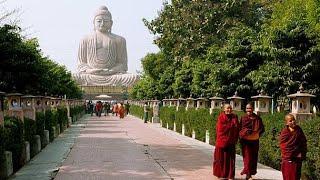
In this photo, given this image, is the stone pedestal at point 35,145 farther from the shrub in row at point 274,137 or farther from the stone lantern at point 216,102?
the stone lantern at point 216,102

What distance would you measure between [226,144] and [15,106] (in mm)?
6981

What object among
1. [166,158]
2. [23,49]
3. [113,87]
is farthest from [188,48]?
[113,87]

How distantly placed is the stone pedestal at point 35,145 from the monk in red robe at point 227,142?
258 inches

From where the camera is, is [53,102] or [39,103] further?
[53,102]

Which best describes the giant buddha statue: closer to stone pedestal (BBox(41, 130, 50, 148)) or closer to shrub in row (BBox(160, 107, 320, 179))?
shrub in row (BBox(160, 107, 320, 179))

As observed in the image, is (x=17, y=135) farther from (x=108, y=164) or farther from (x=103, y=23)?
(x=103, y=23)

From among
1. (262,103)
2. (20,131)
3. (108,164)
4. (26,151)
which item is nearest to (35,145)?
(26,151)

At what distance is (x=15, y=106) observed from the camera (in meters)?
16.0

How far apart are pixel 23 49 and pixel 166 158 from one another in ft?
31.2

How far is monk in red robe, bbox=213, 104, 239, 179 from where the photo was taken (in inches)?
456

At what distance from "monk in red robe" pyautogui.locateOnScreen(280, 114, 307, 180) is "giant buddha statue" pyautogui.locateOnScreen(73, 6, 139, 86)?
72.4m

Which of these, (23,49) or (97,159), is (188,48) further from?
(97,159)

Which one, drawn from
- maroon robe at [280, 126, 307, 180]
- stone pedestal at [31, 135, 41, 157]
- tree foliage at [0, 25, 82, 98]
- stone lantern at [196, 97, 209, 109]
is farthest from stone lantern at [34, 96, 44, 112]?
maroon robe at [280, 126, 307, 180]

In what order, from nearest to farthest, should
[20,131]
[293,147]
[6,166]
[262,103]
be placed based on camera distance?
[293,147] < [6,166] < [20,131] < [262,103]
